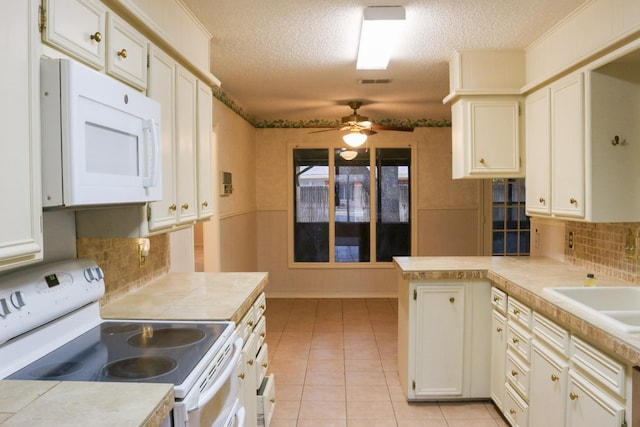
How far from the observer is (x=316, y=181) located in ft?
20.6

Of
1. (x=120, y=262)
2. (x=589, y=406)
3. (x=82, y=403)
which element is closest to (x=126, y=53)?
(x=120, y=262)

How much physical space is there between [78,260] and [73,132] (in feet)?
2.40

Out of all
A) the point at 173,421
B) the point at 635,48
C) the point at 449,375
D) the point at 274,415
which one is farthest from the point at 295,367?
the point at 635,48

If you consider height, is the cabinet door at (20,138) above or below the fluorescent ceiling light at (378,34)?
below

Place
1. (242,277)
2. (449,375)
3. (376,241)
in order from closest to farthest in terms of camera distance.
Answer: (242,277) < (449,375) < (376,241)

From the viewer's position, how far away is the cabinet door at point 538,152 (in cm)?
283

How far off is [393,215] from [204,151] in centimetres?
403

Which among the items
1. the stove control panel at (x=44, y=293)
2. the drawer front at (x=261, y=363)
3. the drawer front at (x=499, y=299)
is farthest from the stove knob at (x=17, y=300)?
the drawer front at (x=499, y=299)

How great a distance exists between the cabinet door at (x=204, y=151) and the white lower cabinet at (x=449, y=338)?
4.67 ft

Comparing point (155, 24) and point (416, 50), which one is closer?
point (155, 24)

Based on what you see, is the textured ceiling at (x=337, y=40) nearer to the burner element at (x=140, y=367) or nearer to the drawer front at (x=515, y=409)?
the burner element at (x=140, y=367)

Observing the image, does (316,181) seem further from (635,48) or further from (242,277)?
(635,48)

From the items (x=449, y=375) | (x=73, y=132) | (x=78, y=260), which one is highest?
(x=73, y=132)

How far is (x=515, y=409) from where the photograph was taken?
254cm
